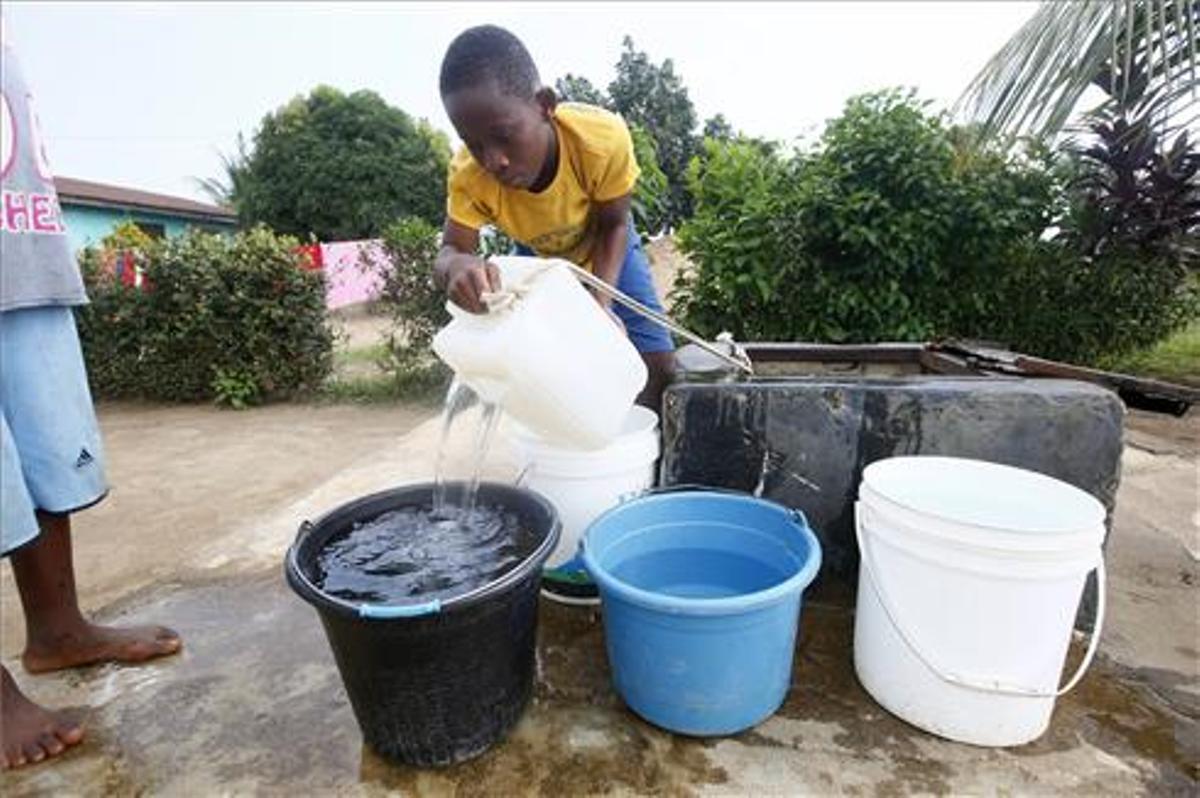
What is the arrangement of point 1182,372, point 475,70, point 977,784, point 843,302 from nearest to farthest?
1. point 977,784
2. point 475,70
3. point 843,302
4. point 1182,372

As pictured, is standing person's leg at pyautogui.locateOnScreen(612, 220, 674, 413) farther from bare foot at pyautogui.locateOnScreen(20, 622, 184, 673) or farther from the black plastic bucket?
bare foot at pyautogui.locateOnScreen(20, 622, 184, 673)

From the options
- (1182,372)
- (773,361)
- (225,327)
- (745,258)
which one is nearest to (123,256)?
(225,327)

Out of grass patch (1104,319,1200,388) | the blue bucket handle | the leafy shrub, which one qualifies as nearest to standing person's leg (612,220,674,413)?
the blue bucket handle

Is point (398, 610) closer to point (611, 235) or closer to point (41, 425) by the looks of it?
point (41, 425)

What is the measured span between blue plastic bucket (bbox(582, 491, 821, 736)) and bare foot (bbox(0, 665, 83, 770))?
4.23 feet

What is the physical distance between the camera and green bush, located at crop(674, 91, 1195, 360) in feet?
14.6

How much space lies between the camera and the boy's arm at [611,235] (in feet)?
7.46

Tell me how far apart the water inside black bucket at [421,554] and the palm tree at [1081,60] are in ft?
7.87

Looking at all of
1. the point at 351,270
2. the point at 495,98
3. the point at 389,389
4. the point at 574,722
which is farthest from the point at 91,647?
the point at 351,270

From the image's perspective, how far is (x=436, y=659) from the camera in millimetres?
1401

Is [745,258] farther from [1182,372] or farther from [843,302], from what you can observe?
[1182,372]

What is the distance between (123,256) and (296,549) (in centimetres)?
697

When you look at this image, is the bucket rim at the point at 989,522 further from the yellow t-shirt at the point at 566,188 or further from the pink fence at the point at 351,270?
the pink fence at the point at 351,270

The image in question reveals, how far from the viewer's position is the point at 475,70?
1.81 meters
